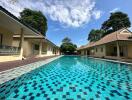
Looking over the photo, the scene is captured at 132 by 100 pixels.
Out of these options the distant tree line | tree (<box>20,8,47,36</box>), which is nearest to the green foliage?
tree (<box>20,8,47,36</box>)

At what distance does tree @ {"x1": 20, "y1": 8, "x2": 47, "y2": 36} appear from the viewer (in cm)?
4112

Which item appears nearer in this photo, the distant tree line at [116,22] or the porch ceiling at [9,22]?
the porch ceiling at [9,22]

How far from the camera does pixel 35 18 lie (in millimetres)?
43375

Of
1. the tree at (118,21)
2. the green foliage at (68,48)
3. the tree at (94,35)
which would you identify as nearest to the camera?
the tree at (118,21)

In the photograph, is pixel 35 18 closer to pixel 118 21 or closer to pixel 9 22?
pixel 118 21

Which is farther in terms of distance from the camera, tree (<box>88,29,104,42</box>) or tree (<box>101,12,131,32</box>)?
tree (<box>88,29,104,42</box>)

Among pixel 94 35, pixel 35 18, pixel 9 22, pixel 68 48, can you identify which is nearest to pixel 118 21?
pixel 94 35

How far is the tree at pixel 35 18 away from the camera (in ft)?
135

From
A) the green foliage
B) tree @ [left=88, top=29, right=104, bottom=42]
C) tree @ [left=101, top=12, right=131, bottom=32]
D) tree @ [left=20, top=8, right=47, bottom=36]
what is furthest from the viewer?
tree @ [left=88, top=29, right=104, bottom=42]

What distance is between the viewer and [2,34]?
47.1 feet

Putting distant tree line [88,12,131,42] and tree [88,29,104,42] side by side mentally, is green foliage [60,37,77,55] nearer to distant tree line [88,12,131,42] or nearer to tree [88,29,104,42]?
tree [88,29,104,42]

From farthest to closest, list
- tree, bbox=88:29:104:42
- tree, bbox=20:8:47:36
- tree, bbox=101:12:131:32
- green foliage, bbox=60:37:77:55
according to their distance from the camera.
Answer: tree, bbox=88:29:104:42 → green foliage, bbox=60:37:77:55 → tree, bbox=101:12:131:32 → tree, bbox=20:8:47:36

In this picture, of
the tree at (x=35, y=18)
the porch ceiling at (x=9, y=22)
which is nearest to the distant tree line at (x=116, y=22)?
the tree at (x=35, y=18)

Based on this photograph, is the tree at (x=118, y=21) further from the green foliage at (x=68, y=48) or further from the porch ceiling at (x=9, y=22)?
the porch ceiling at (x=9, y=22)
